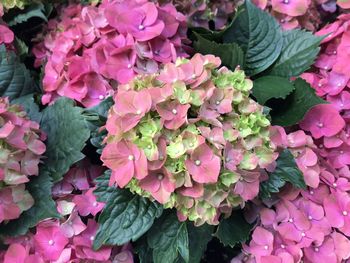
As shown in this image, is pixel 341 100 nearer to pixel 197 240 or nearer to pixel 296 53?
pixel 296 53

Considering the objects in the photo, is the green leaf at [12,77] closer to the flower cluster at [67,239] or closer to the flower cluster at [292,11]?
the flower cluster at [67,239]

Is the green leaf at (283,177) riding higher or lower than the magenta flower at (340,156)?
higher

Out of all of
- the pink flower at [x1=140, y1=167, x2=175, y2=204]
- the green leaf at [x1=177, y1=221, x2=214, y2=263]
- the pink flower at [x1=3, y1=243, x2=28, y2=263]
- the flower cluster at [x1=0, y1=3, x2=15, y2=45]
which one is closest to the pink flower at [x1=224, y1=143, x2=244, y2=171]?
the pink flower at [x1=140, y1=167, x2=175, y2=204]

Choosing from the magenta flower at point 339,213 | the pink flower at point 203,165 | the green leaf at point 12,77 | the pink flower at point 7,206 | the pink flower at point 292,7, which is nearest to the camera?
the pink flower at point 203,165

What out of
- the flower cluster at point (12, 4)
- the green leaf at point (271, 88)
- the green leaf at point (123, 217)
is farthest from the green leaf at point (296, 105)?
the flower cluster at point (12, 4)

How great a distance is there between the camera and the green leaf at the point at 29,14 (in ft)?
4.52

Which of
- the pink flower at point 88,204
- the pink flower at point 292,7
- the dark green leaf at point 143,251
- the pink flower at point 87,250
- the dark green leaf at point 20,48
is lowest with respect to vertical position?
the dark green leaf at point 143,251

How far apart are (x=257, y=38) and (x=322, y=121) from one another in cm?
26

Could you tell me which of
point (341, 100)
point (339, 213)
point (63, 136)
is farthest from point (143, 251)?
point (341, 100)

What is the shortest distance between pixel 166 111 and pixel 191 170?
110 millimetres

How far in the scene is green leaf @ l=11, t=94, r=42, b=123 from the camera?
1190 millimetres

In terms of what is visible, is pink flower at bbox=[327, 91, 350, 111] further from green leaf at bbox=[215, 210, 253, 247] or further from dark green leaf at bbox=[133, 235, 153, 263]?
dark green leaf at bbox=[133, 235, 153, 263]

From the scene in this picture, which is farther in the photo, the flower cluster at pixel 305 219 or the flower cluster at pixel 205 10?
the flower cluster at pixel 205 10

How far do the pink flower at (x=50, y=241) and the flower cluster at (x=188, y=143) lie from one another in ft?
0.55
